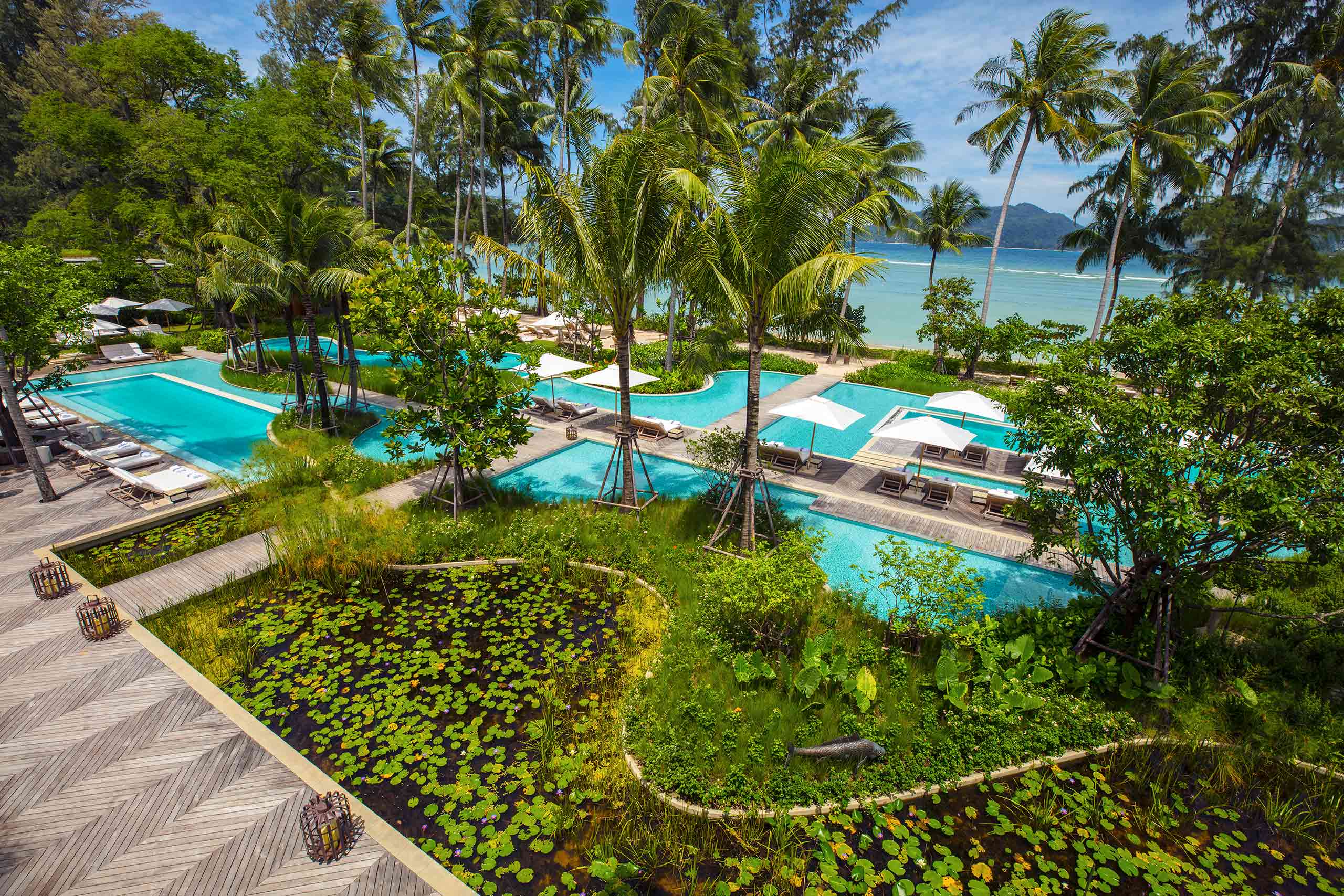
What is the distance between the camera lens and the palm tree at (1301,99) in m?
21.4

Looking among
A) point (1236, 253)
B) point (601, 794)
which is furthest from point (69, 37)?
point (1236, 253)

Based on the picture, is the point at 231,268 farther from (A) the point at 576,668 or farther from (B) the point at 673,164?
(A) the point at 576,668

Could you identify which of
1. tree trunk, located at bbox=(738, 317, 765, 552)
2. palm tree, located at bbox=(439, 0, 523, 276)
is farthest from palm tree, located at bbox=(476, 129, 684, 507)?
palm tree, located at bbox=(439, 0, 523, 276)

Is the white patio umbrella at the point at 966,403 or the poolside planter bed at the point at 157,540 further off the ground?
the white patio umbrella at the point at 966,403

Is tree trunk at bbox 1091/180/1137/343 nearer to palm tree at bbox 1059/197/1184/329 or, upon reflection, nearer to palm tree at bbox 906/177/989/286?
palm tree at bbox 1059/197/1184/329

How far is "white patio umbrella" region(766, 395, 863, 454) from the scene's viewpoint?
50.8ft

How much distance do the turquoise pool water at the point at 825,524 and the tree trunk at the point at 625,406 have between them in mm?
1547

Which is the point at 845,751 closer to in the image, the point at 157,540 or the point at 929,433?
the point at 929,433

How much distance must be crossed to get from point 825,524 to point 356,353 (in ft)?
85.5

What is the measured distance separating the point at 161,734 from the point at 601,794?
582 centimetres

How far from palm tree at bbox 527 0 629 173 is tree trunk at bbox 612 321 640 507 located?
16124 mm

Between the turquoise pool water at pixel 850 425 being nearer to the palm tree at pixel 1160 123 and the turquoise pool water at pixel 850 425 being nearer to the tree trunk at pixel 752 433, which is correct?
the tree trunk at pixel 752 433

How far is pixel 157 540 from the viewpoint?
12125 mm

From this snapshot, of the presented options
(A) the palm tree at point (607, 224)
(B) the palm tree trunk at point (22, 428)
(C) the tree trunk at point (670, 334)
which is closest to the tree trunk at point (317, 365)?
(B) the palm tree trunk at point (22, 428)
